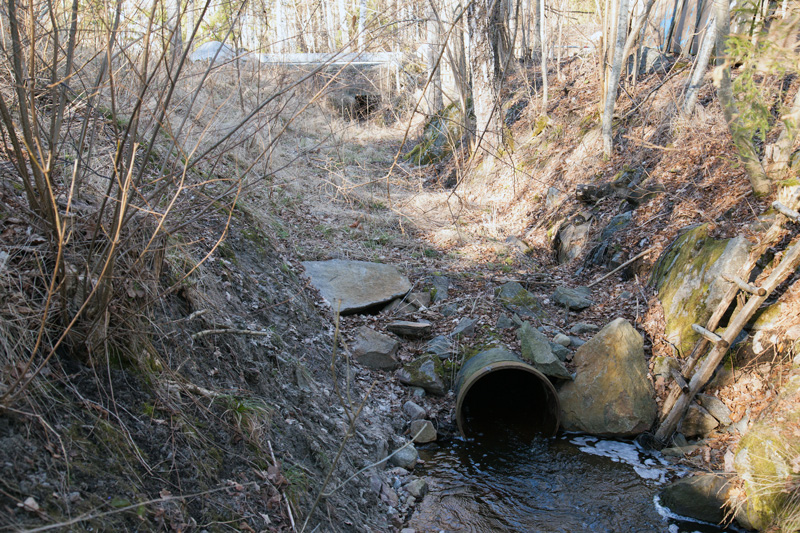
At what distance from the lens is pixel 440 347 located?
628 centimetres

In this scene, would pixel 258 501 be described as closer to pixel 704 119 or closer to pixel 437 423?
pixel 437 423

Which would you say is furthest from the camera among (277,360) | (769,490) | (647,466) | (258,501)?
(647,466)

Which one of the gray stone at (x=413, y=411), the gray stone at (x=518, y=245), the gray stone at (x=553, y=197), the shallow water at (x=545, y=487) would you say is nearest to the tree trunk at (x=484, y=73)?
the gray stone at (x=553, y=197)

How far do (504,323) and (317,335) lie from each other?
241 centimetres

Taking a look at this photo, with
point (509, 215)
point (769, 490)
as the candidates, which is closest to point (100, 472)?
point (769, 490)

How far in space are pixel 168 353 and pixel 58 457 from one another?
1.07 metres

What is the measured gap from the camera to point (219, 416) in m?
3.26

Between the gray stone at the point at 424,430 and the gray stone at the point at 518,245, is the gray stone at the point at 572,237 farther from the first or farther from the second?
the gray stone at the point at 424,430

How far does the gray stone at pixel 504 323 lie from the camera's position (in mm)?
6586

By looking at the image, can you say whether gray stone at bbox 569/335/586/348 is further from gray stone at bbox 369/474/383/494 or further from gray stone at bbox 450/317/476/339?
gray stone at bbox 369/474/383/494

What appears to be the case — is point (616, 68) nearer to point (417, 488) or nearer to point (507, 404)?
point (507, 404)

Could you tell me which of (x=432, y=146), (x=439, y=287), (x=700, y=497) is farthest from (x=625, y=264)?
(x=432, y=146)

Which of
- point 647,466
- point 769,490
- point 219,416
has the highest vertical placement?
point 219,416

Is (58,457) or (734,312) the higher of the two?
(58,457)
